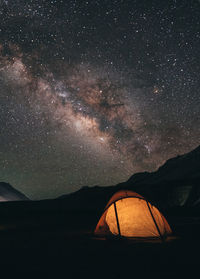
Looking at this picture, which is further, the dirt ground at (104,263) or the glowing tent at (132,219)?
the glowing tent at (132,219)

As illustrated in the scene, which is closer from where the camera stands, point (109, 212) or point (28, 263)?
point (28, 263)

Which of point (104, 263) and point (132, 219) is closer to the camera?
point (104, 263)

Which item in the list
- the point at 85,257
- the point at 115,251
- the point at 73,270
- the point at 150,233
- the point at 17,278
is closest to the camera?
the point at 17,278

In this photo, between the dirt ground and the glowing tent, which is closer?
the dirt ground

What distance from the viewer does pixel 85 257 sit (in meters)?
5.93

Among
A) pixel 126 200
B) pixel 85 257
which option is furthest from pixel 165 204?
pixel 85 257

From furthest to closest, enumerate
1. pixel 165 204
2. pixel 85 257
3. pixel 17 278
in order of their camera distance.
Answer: pixel 165 204 → pixel 85 257 → pixel 17 278

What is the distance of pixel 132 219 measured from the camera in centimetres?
934

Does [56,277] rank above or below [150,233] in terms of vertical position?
above

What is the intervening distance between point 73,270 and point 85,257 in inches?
48.9

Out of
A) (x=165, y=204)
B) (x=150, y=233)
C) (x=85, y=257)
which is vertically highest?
(x=85, y=257)

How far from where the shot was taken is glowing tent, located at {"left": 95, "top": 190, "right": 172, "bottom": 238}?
901cm

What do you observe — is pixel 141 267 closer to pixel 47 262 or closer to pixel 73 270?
pixel 73 270

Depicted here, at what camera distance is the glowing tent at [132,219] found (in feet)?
29.6
